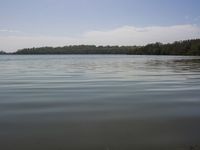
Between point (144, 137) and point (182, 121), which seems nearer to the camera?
point (144, 137)

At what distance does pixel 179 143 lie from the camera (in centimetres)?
655

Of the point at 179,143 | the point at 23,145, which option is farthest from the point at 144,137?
the point at 23,145

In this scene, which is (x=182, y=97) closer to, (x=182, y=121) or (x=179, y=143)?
(x=182, y=121)

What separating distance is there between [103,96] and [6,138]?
22.6 feet

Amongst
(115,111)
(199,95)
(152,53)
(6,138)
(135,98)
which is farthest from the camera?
(152,53)

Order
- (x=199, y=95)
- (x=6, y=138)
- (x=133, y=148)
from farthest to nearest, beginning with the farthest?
1. (x=199, y=95)
2. (x=6, y=138)
3. (x=133, y=148)

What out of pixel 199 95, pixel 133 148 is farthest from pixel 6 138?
pixel 199 95

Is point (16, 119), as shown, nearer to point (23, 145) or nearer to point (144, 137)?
point (23, 145)

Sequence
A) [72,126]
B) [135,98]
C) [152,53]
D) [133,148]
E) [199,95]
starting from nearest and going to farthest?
[133,148] < [72,126] < [135,98] < [199,95] < [152,53]

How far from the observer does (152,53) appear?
182000mm

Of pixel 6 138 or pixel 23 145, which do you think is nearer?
pixel 23 145

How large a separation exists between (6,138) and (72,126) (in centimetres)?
171

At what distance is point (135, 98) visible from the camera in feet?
41.8

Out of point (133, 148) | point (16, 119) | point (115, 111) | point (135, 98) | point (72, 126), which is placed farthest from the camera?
point (135, 98)
